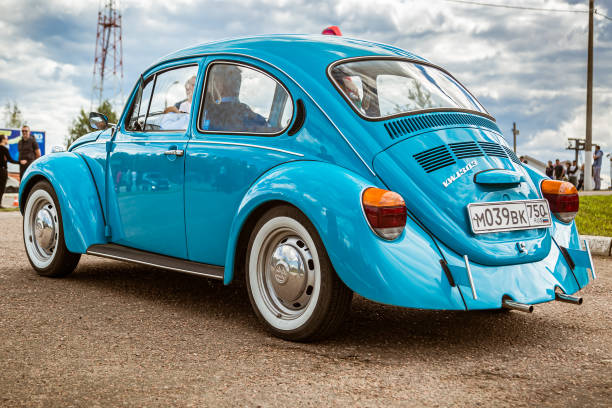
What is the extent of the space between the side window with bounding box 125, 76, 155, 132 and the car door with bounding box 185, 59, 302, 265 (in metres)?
0.82

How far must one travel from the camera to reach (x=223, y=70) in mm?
4477

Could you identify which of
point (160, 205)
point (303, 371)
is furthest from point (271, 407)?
point (160, 205)

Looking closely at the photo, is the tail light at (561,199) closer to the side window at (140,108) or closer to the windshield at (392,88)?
the windshield at (392,88)

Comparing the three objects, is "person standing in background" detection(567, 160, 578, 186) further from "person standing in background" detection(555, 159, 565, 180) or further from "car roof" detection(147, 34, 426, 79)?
"car roof" detection(147, 34, 426, 79)

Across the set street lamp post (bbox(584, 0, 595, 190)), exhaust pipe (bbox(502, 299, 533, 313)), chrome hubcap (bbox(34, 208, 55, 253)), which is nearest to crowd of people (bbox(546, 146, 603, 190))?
street lamp post (bbox(584, 0, 595, 190))

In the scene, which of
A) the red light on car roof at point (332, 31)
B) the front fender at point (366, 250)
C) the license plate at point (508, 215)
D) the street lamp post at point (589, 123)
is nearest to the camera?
the front fender at point (366, 250)

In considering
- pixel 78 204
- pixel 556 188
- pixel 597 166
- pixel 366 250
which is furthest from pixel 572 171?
pixel 366 250

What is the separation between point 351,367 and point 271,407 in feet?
2.17

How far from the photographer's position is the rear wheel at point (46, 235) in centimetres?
542

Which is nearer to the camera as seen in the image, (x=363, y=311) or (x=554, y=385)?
(x=554, y=385)

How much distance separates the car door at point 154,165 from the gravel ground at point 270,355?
499mm

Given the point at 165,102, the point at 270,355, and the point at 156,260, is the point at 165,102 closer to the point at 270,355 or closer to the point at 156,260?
the point at 156,260

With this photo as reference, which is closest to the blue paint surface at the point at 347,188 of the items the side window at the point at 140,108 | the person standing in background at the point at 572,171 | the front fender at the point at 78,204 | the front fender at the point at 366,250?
the front fender at the point at 366,250

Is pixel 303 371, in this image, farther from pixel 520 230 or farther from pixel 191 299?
pixel 191 299
